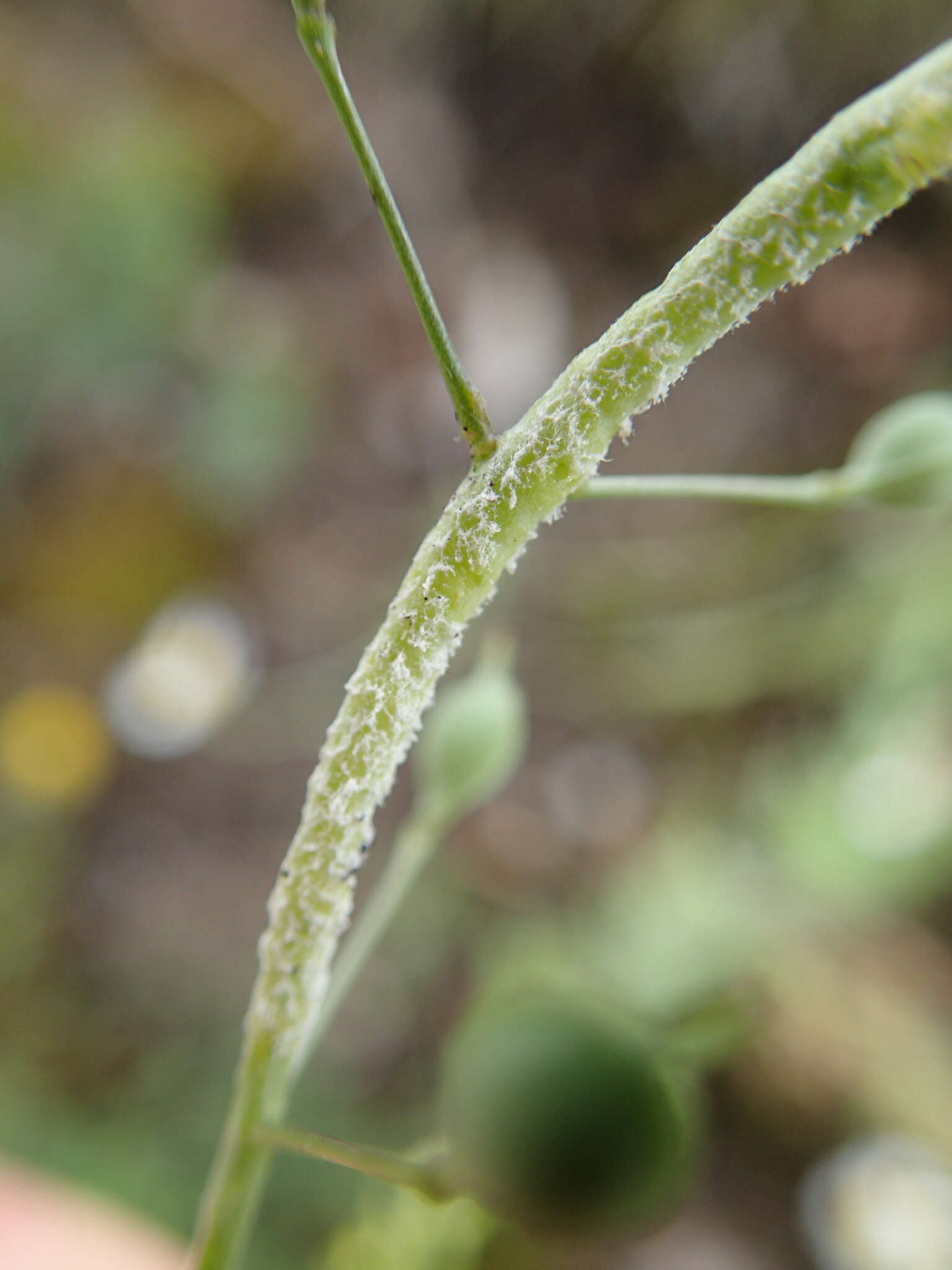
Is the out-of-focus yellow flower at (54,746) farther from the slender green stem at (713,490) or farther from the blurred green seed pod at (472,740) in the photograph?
the slender green stem at (713,490)

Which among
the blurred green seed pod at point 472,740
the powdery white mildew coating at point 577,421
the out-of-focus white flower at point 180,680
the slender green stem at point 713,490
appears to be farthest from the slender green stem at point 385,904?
the out-of-focus white flower at point 180,680

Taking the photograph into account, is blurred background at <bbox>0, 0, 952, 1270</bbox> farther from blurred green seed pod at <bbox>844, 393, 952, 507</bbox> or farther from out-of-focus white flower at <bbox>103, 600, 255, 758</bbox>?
blurred green seed pod at <bbox>844, 393, 952, 507</bbox>

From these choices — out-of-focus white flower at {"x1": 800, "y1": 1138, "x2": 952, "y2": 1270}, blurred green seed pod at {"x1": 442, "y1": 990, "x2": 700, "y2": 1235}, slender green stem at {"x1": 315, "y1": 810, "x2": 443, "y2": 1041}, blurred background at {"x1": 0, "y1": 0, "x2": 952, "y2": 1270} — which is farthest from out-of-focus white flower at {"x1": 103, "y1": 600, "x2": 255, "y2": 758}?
blurred green seed pod at {"x1": 442, "y1": 990, "x2": 700, "y2": 1235}

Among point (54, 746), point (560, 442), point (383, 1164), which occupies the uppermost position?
point (54, 746)

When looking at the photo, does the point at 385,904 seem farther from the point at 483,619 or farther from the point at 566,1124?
the point at 483,619

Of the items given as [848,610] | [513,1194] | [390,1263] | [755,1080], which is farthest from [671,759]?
[513,1194]

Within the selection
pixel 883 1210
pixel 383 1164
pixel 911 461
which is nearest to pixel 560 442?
pixel 911 461

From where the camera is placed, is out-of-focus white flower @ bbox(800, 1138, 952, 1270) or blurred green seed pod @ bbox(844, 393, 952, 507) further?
out-of-focus white flower @ bbox(800, 1138, 952, 1270)
